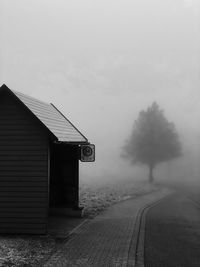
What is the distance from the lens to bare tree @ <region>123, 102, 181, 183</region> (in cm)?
5906

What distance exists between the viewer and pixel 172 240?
46.4 feet

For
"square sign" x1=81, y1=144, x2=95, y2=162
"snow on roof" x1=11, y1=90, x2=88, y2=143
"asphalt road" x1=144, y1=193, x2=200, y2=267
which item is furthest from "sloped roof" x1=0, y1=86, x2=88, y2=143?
"asphalt road" x1=144, y1=193, x2=200, y2=267

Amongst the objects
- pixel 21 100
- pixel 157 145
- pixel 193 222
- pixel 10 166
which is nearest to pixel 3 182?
pixel 10 166

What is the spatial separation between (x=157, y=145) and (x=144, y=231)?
43.5 m

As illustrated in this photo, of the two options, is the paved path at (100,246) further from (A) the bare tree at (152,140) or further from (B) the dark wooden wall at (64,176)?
(A) the bare tree at (152,140)

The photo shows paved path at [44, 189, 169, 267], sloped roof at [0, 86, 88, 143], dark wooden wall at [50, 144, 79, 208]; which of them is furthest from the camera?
dark wooden wall at [50, 144, 79, 208]

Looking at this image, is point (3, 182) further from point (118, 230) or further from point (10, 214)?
point (118, 230)

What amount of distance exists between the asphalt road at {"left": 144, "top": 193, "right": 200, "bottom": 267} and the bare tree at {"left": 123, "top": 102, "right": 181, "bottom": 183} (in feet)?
122

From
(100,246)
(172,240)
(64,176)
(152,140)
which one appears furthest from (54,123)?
(152,140)

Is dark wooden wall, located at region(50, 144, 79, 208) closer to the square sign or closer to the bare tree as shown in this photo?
the square sign

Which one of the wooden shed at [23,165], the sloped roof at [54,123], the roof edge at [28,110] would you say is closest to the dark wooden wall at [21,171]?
the wooden shed at [23,165]

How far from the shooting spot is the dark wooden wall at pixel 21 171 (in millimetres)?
13930

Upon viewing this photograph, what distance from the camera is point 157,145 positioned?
58812mm

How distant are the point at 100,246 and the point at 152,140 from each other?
155 ft
